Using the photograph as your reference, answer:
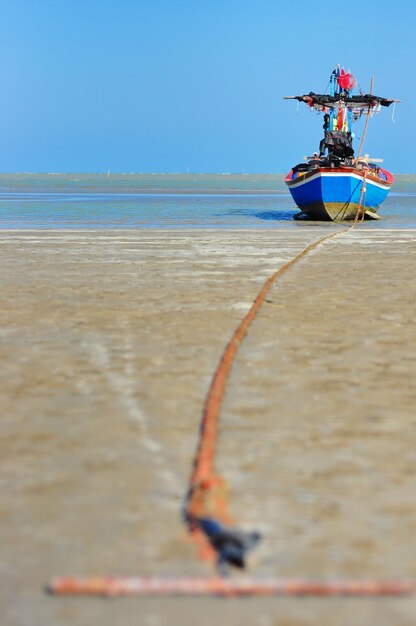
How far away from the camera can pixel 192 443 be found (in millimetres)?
4145

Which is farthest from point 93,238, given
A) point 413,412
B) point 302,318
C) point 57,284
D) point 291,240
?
point 413,412

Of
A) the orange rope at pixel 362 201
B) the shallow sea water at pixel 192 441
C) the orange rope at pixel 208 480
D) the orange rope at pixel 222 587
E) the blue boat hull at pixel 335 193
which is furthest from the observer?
the orange rope at pixel 362 201

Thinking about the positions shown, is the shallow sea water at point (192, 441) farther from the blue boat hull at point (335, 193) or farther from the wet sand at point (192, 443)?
the blue boat hull at point (335, 193)

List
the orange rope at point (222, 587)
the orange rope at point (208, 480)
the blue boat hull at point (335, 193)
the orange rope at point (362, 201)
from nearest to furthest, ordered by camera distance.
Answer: the orange rope at point (222, 587)
the orange rope at point (208, 480)
the blue boat hull at point (335, 193)
the orange rope at point (362, 201)

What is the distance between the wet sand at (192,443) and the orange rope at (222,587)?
0.14 ft

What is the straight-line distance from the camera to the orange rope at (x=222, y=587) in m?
2.72

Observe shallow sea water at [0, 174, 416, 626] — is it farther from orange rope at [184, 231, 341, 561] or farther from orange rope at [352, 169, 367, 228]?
orange rope at [352, 169, 367, 228]

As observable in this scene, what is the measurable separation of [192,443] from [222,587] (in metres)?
1.44

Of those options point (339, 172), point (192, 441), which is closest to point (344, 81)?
point (339, 172)

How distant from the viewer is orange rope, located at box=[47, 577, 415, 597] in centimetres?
272

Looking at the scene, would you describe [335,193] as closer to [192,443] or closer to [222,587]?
[192,443]

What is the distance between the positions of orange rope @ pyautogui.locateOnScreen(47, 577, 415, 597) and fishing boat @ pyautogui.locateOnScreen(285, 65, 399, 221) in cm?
2628

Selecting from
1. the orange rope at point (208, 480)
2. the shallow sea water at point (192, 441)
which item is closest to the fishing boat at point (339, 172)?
the shallow sea water at point (192, 441)

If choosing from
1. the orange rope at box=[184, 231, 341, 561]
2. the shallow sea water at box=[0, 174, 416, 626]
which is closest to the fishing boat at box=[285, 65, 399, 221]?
the shallow sea water at box=[0, 174, 416, 626]
